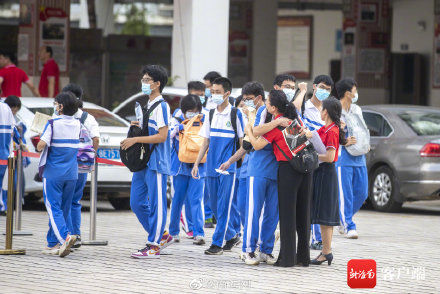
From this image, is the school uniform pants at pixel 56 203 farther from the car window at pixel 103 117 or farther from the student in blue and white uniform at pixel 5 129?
the car window at pixel 103 117

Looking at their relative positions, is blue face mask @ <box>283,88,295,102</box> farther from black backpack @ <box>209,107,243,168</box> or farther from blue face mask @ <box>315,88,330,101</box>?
black backpack @ <box>209,107,243,168</box>

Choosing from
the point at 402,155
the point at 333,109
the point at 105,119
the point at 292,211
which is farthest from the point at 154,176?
the point at 402,155

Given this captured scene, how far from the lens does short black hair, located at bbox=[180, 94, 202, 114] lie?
478 inches

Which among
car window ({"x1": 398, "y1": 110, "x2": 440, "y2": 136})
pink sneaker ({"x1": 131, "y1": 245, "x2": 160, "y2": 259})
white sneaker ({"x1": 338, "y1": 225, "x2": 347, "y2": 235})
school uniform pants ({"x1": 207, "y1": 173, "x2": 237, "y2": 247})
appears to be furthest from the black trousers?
car window ({"x1": 398, "y1": 110, "x2": 440, "y2": 136})

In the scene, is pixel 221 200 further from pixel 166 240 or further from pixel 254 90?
pixel 254 90

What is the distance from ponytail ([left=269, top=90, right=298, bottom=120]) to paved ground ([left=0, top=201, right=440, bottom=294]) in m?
1.42

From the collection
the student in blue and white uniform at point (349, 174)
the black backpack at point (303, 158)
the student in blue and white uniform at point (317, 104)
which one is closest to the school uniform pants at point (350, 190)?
the student in blue and white uniform at point (349, 174)

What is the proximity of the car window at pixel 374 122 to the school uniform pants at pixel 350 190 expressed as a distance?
3874mm

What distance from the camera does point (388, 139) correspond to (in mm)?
16062

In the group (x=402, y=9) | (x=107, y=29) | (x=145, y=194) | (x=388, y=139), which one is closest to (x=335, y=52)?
(x=402, y=9)

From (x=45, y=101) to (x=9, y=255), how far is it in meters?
5.22

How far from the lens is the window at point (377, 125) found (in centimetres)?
1620

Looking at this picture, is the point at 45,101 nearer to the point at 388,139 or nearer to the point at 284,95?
the point at 388,139

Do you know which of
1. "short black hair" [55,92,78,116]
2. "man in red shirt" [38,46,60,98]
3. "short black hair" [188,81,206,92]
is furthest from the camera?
"man in red shirt" [38,46,60,98]
